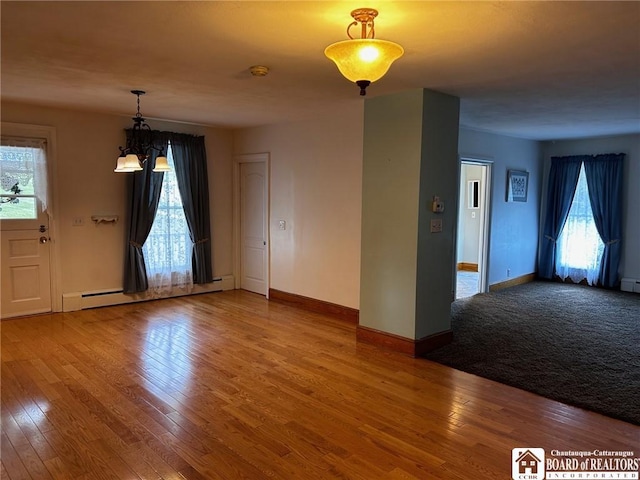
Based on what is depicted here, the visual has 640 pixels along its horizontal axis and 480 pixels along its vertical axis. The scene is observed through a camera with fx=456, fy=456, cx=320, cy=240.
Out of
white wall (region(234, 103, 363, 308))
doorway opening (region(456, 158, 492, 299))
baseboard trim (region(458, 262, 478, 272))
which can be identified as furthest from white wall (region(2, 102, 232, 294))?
baseboard trim (region(458, 262, 478, 272))

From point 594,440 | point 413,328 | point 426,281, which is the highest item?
point 426,281

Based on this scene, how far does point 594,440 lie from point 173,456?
8.42ft

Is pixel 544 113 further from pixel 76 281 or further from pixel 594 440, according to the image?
pixel 76 281

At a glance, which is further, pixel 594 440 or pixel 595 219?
pixel 595 219

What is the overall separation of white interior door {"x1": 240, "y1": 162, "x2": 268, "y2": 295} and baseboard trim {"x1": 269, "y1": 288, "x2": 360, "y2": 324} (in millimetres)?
395

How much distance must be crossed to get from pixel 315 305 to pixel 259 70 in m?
3.24

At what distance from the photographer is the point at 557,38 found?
8.96ft

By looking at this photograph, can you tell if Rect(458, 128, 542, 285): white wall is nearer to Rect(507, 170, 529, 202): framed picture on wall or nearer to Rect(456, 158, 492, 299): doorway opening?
Rect(507, 170, 529, 202): framed picture on wall

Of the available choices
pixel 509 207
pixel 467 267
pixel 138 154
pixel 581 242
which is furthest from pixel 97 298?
pixel 581 242

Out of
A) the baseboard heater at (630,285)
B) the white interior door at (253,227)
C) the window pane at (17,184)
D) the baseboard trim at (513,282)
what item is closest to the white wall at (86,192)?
the window pane at (17,184)

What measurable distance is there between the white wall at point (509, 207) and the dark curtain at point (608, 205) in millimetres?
859

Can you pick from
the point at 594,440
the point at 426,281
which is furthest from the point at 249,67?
the point at 594,440

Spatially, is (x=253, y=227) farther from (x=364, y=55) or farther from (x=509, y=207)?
(x=364, y=55)

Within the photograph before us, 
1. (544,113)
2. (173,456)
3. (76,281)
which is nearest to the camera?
(173,456)
